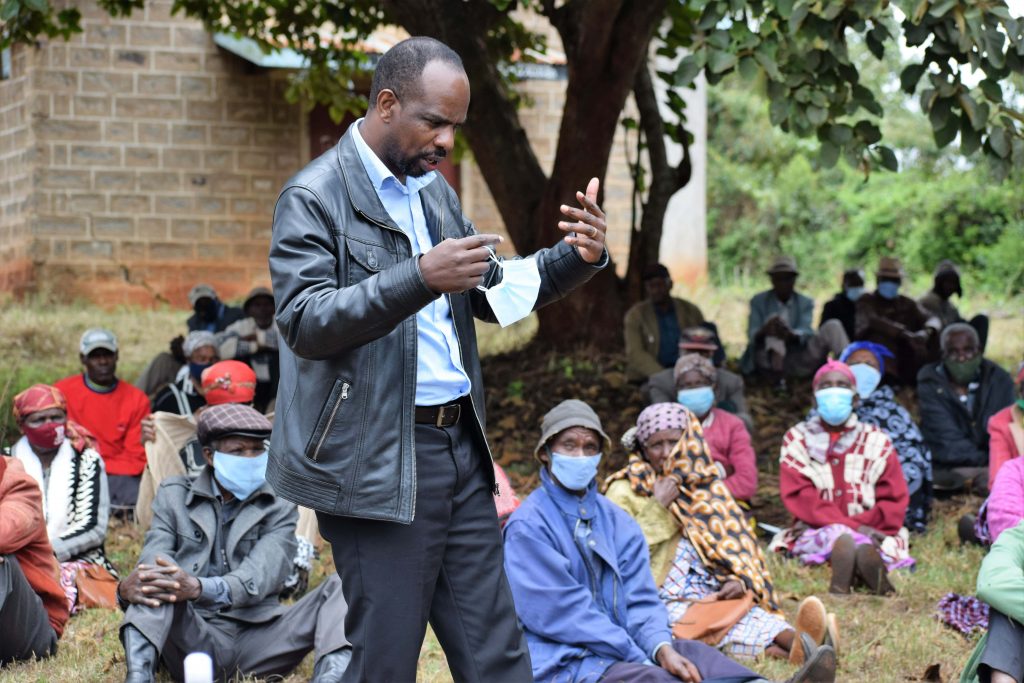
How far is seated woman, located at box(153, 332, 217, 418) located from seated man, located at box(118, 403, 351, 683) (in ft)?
11.3

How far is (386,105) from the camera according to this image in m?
3.17

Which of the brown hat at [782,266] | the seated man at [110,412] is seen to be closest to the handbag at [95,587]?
the seated man at [110,412]

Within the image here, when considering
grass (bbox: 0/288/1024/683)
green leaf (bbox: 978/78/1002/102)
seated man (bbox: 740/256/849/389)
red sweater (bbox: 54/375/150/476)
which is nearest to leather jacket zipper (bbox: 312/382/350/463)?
grass (bbox: 0/288/1024/683)

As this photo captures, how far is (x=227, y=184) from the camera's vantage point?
611 inches

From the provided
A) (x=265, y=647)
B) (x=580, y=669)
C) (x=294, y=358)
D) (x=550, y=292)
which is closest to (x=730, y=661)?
(x=580, y=669)

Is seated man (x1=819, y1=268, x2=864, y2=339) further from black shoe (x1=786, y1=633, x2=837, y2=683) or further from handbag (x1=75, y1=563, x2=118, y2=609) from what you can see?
handbag (x1=75, y1=563, x2=118, y2=609)

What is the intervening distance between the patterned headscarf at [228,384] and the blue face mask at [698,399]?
2.74 metres

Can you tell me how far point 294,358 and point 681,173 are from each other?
874 centimetres

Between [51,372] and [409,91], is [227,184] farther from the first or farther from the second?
[409,91]

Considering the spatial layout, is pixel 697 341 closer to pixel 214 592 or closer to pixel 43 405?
pixel 43 405

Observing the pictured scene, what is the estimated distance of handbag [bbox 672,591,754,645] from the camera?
6012mm

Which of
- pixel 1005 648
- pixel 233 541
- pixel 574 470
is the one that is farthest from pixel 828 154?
pixel 233 541

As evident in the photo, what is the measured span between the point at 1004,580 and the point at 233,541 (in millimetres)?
3049

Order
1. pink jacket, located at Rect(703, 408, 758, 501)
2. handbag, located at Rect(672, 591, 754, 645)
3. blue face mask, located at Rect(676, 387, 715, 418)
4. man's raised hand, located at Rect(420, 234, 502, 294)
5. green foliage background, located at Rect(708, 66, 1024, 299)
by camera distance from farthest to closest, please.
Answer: green foliage background, located at Rect(708, 66, 1024, 299)
blue face mask, located at Rect(676, 387, 715, 418)
pink jacket, located at Rect(703, 408, 758, 501)
handbag, located at Rect(672, 591, 754, 645)
man's raised hand, located at Rect(420, 234, 502, 294)
